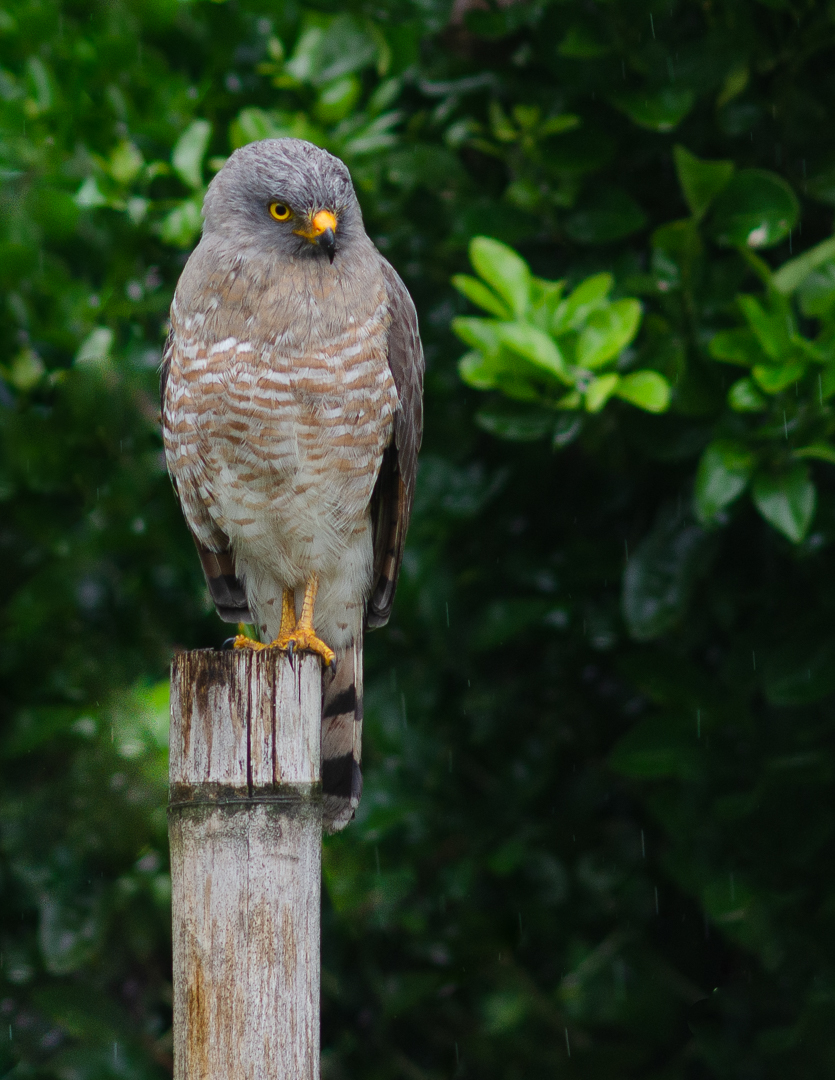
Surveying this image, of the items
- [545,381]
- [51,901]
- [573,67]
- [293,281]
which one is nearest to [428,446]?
[545,381]

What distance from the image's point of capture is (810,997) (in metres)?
2.70

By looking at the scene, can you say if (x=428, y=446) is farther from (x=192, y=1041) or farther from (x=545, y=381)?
(x=192, y=1041)

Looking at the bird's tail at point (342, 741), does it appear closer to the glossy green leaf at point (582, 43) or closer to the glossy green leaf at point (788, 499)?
the glossy green leaf at point (788, 499)

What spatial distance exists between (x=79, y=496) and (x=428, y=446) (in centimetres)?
94

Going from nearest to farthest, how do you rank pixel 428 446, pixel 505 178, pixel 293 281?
pixel 293 281
pixel 428 446
pixel 505 178

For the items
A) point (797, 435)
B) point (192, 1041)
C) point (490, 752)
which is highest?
Answer: point (797, 435)

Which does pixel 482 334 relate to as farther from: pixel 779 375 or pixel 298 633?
pixel 298 633

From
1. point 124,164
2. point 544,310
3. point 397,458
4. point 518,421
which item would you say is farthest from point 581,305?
point 124,164

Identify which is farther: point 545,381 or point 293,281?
point 545,381

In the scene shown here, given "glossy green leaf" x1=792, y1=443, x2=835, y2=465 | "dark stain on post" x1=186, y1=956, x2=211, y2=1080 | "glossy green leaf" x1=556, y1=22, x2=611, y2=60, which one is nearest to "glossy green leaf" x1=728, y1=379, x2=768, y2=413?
"glossy green leaf" x1=792, y1=443, x2=835, y2=465

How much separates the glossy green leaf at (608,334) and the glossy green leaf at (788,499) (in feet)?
1.41

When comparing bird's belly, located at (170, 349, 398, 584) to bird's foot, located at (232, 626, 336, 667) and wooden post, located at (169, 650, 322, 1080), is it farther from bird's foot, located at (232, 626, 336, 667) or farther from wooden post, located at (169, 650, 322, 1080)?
wooden post, located at (169, 650, 322, 1080)

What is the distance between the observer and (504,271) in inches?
95.7

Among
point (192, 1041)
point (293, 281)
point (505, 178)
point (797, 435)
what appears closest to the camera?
point (192, 1041)
